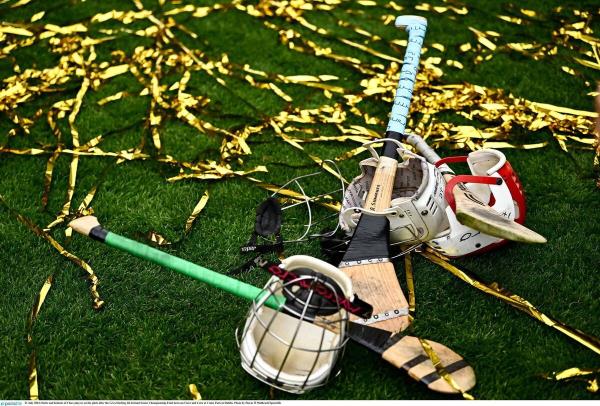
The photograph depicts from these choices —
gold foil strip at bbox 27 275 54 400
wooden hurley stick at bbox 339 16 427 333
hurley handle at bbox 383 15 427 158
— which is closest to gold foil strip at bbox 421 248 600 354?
wooden hurley stick at bbox 339 16 427 333

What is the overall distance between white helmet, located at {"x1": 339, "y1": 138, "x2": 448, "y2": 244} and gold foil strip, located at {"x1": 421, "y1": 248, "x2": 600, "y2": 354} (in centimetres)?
13

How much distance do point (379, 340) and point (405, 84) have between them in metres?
1.43

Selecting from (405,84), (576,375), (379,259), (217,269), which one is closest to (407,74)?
(405,84)

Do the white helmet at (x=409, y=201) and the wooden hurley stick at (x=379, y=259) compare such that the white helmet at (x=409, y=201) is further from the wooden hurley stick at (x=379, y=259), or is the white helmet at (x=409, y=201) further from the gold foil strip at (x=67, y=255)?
the gold foil strip at (x=67, y=255)

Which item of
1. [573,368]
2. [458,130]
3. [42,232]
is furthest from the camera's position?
[458,130]

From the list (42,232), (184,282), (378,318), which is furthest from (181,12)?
(378,318)

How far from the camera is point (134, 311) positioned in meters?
2.71

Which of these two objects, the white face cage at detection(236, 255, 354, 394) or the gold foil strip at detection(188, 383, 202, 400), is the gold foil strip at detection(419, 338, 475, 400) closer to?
the white face cage at detection(236, 255, 354, 394)

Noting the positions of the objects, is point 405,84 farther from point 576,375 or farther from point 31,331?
point 31,331

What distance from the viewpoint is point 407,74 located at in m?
3.32

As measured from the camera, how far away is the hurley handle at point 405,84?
3137 millimetres

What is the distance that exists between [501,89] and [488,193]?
127cm

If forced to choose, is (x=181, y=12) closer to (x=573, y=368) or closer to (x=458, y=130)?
(x=458, y=130)

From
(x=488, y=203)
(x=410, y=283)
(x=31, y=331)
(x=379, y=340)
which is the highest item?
(x=488, y=203)
